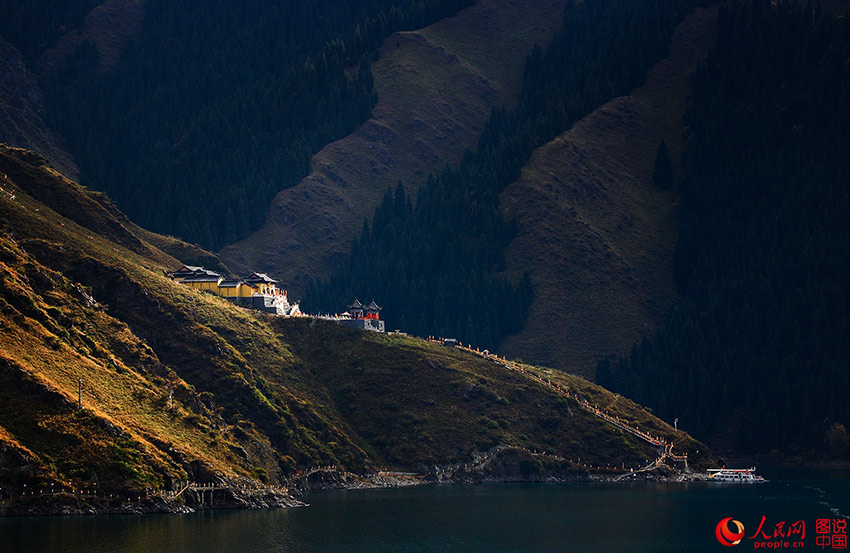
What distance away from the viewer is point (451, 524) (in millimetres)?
152250

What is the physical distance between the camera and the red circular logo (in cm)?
14125

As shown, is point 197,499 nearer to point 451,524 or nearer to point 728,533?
point 451,524

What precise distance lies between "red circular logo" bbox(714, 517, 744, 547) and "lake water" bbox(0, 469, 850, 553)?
1062 mm

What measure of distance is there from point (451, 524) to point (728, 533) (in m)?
35.5

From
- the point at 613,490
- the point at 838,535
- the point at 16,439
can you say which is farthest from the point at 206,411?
the point at 838,535

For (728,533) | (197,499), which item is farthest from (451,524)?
(728,533)

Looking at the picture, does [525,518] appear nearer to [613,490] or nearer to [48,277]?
[613,490]

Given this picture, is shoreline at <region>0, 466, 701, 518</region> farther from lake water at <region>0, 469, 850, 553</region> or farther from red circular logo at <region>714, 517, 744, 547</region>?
red circular logo at <region>714, 517, 744, 547</region>

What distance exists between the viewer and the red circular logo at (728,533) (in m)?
141

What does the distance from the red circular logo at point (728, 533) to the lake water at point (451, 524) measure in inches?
41.8

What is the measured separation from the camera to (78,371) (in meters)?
161

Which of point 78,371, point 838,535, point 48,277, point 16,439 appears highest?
point 48,277

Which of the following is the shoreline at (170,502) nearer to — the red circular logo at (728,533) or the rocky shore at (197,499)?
the rocky shore at (197,499)

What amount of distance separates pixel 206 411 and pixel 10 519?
157 ft
